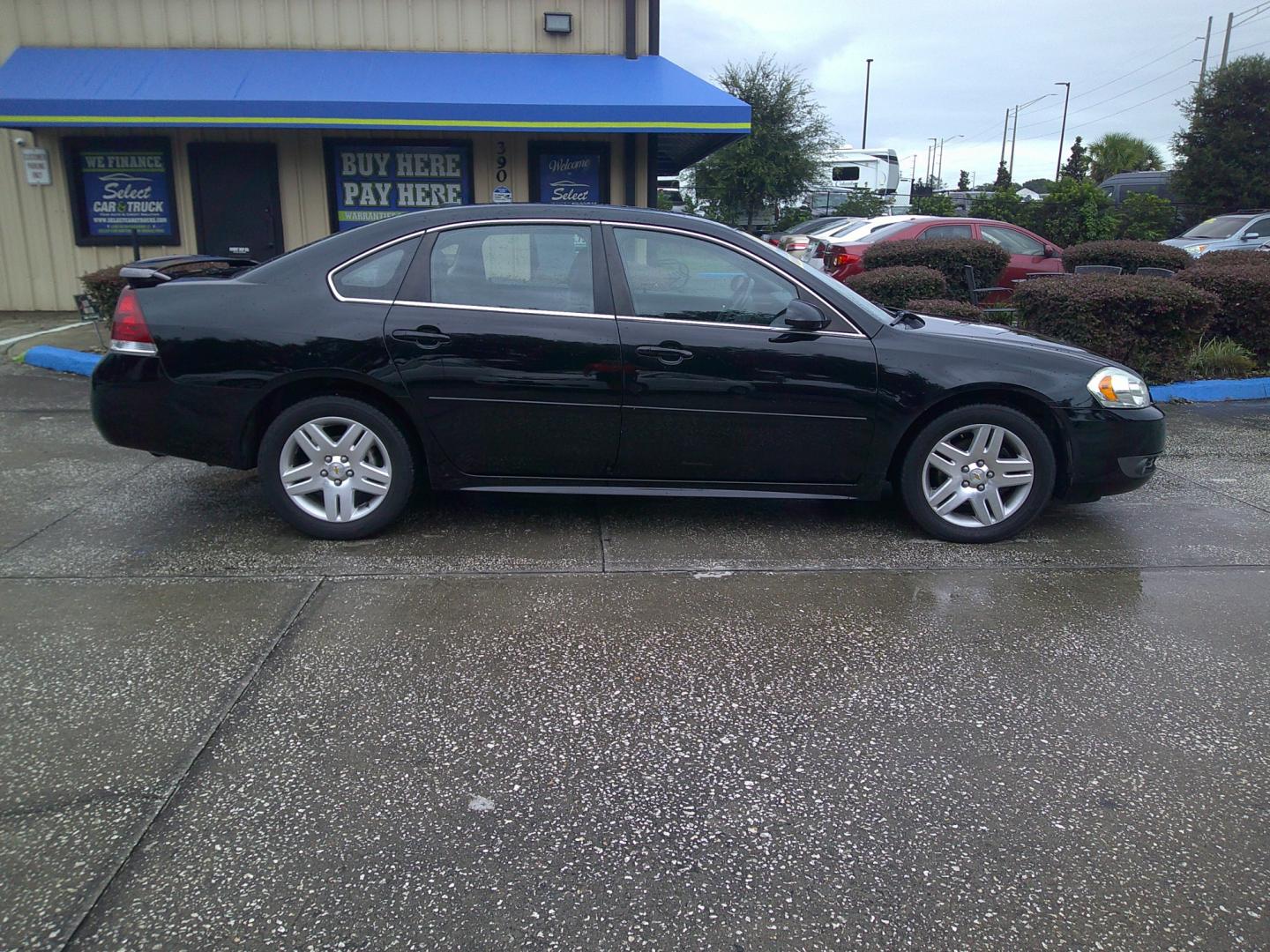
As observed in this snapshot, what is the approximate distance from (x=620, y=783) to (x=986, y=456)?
2847mm

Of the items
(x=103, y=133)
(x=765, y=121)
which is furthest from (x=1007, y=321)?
(x=765, y=121)

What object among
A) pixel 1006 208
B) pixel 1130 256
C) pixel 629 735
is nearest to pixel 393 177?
pixel 1130 256

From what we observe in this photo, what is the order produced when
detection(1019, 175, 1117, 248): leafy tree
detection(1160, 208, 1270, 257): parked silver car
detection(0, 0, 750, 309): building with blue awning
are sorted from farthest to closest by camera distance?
detection(1160, 208, 1270, 257): parked silver car < detection(1019, 175, 1117, 248): leafy tree < detection(0, 0, 750, 309): building with blue awning

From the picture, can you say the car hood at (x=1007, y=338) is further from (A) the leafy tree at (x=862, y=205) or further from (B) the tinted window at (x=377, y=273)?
(A) the leafy tree at (x=862, y=205)

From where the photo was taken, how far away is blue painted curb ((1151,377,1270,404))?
8570mm

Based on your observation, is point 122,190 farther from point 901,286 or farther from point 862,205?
point 862,205

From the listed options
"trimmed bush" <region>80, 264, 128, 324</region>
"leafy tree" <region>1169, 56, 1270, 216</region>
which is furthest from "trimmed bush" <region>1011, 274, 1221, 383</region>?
"leafy tree" <region>1169, 56, 1270, 216</region>

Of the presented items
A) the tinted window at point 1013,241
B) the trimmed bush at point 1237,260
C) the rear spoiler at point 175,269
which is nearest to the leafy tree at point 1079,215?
the tinted window at point 1013,241

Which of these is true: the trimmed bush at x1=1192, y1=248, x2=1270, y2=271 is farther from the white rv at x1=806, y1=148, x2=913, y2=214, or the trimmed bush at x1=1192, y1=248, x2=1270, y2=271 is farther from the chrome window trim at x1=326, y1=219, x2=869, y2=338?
the white rv at x1=806, y1=148, x2=913, y2=214

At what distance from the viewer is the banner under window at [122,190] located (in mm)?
11680

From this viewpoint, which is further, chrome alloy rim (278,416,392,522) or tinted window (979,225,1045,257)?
tinted window (979,225,1045,257)

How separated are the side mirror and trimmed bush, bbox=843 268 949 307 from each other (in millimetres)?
5218

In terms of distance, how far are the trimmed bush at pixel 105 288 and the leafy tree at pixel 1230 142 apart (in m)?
23.8

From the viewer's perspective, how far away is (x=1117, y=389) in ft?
16.3
